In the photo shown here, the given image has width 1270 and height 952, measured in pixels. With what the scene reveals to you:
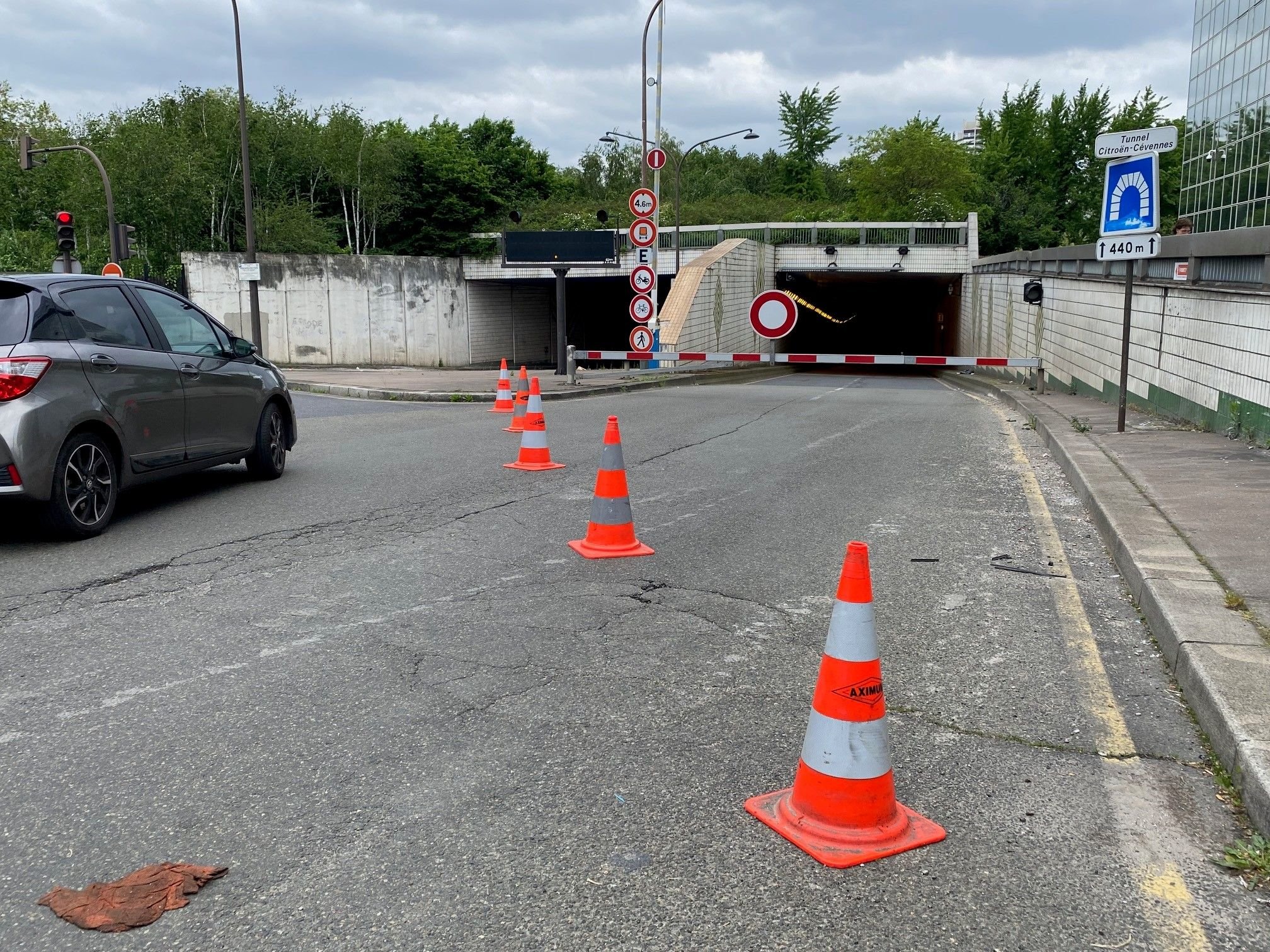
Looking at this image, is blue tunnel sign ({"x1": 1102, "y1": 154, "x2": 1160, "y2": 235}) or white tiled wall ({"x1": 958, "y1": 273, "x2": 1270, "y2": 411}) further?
blue tunnel sign ({"x1": 1102, "y1": 154, "x2": 1160, "y2": 235})

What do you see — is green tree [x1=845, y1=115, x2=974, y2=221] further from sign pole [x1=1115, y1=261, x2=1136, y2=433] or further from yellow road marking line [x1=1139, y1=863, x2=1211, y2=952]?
yellow road marking line [x1=1139, y1=863, x2=1211, y2=952]

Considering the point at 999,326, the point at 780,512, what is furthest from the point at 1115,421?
the point at 999,326

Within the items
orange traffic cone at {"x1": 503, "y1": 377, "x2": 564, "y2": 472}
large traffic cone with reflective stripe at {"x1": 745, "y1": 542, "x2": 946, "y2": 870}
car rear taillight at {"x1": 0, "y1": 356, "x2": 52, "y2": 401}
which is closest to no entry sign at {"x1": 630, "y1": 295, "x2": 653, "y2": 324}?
orange traffic cone at {"x1": 503, "y1": 377, "x2": 564, "y2": 472}

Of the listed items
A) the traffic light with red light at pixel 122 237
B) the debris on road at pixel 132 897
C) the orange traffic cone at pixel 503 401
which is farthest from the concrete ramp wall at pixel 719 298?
the debris on road at pixel 132 897

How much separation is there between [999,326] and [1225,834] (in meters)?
27.6

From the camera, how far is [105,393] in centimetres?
709

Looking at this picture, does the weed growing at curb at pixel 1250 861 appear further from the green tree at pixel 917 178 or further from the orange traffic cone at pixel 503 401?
the green tree at pixel 917 178

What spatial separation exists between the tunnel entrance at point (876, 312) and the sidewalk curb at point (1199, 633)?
108ft

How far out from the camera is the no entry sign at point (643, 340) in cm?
2334

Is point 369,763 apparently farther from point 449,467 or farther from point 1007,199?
point 1007,199

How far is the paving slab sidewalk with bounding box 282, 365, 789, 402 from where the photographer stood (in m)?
19.6

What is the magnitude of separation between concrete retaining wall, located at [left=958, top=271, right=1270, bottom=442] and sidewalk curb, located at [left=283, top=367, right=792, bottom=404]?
25.2 ft

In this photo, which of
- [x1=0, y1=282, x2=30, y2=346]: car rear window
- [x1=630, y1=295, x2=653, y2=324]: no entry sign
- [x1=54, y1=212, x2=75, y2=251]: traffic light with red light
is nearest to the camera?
[x1=0, y1=282, x2=30, y2=346]: car rear window

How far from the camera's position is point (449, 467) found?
402 inches
